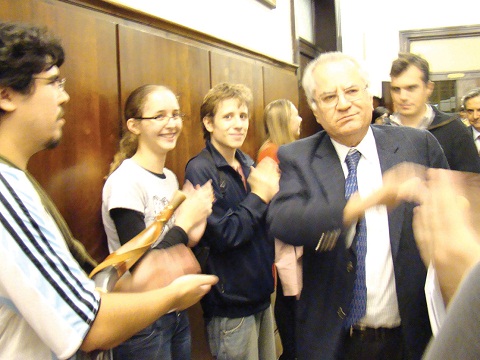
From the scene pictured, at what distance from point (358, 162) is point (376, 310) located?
1.58 feet

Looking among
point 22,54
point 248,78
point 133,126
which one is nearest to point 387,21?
point 248,78

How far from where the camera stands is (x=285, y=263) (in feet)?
7.04

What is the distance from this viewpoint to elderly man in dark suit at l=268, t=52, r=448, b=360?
4.53 ft

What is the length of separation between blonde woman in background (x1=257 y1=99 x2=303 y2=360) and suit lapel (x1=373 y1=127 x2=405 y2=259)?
327mm

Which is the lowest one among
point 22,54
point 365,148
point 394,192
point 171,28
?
point 394,192

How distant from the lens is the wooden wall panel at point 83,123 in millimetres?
1762

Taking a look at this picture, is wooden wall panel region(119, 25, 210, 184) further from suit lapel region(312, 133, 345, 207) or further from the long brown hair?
suit lapel region(312, 133, 345, 207)

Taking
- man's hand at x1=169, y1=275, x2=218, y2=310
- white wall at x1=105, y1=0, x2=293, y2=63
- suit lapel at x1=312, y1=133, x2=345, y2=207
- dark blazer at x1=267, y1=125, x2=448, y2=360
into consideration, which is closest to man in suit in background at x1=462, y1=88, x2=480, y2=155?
white wall at x1=105, y1=0, x2=293, y2=63

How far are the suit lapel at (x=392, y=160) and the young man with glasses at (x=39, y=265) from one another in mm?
592

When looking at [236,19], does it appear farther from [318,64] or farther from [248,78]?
[318,64]

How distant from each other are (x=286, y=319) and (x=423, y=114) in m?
1.37

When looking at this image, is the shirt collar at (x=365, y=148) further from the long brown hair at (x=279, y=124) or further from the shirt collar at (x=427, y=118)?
the long brown hair at (x=279, y=124)

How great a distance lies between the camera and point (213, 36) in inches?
117

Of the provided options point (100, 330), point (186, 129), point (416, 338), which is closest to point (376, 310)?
point (416, 338)
